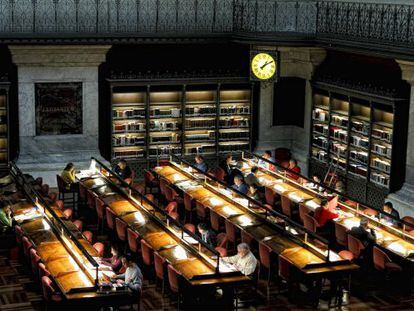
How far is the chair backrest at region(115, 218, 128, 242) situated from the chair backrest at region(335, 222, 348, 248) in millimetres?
3715

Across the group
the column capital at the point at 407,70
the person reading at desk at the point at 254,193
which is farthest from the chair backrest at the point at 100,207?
the column capital at the point at 407,70

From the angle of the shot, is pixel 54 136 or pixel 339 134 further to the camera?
pixel 54 136

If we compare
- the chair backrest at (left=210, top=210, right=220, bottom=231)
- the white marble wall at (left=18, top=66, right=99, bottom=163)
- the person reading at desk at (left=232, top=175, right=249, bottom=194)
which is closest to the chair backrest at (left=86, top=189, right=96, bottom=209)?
the chair backrest at (left=210, top=210, right=220, bottom=231)

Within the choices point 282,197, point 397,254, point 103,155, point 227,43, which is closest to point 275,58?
point 227,43

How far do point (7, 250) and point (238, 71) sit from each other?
840cm

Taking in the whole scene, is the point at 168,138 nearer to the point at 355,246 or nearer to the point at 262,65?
the point at 262,65

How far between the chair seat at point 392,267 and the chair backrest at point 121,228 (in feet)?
14.6

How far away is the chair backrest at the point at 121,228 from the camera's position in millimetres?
15531

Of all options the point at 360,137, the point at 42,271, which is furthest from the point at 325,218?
the point at 42,271

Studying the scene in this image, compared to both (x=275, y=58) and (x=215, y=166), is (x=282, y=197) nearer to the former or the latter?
(x=275, y=58)

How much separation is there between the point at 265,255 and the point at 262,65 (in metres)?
6.68

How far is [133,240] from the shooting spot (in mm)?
14953

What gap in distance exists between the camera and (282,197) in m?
17.8

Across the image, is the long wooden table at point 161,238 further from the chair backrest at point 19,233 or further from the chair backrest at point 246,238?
the chair backrest at point 19,233
